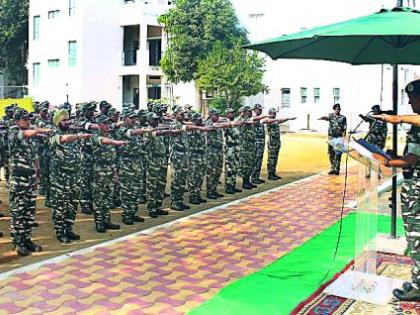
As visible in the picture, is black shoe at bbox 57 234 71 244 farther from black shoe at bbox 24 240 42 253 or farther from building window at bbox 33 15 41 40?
building window at bbox 33 15 41 40

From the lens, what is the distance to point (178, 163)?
8148 millimetres

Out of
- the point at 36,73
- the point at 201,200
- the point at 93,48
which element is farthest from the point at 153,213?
the point at 36,73

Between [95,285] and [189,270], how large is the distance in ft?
3.11

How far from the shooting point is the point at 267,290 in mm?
4848

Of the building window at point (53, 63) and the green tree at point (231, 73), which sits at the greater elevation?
the building window at point (53, 63)

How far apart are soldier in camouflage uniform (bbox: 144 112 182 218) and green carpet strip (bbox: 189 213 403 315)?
241cm

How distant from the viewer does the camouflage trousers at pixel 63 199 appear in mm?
6238

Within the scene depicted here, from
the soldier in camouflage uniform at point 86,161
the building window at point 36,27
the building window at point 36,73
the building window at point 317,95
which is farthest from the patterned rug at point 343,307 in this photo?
the building window at point 36,27

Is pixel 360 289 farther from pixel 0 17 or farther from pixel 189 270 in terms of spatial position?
pixel 0 17

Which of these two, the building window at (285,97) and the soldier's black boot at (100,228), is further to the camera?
the building window at (285,97)

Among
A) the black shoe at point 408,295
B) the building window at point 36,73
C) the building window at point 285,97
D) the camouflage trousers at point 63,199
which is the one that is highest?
the building window at point 36,73

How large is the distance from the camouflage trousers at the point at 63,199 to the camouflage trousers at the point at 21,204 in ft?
1.22

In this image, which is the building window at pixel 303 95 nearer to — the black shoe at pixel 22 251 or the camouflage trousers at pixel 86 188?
the camouflage trousers at pixel 86 188

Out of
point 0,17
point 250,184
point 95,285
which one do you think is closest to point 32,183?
point 95,285
